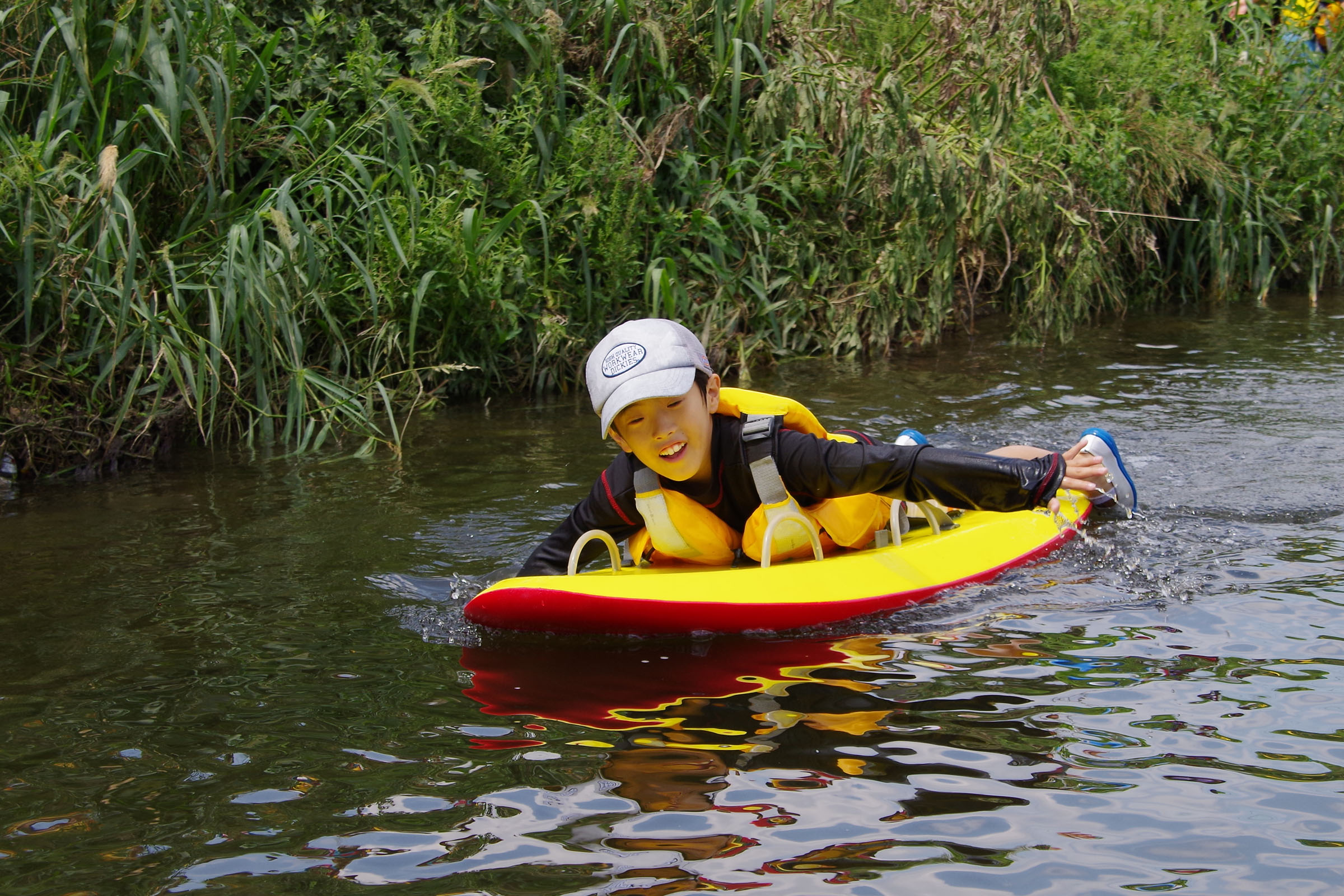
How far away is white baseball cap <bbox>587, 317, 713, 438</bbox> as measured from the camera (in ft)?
10.2

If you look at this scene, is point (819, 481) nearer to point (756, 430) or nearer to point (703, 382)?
point (756, 430)

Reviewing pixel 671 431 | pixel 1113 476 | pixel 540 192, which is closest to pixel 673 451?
pixel 671 431

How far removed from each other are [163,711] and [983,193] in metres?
5.80

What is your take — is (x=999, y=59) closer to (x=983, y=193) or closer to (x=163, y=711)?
(x=983, y=193)

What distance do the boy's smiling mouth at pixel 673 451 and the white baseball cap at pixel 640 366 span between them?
163 mm

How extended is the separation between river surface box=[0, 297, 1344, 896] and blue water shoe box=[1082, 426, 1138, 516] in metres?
0.09

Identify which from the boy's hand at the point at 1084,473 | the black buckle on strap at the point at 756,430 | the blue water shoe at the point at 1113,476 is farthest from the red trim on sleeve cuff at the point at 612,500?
the blue water shoe at the point at 1113,476

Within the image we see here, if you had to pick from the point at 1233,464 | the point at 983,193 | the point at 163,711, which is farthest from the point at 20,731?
the point at 983,193

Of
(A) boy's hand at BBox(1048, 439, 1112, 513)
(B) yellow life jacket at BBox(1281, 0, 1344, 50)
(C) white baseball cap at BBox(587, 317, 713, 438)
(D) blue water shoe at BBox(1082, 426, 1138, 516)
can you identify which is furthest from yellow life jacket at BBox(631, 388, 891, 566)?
(B) yellow life jacket at BBox(1281, 0, 1344, 50)

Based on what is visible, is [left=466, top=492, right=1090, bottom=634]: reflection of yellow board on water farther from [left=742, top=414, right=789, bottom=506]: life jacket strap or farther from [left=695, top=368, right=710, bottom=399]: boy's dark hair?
[left=695, top=368, right=710, bottom=399]: boy's dark hair

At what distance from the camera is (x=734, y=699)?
2742mm

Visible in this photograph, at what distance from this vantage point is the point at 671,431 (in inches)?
126

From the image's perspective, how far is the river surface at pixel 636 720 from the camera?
2012mm

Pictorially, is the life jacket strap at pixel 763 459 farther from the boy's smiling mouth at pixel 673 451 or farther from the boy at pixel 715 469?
the boy's smiling mouth at pixel 673 451
